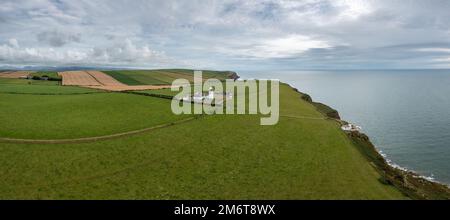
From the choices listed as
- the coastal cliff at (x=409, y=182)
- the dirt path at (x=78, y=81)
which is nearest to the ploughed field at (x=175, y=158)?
the coastal cliff at (x=409, y=182)

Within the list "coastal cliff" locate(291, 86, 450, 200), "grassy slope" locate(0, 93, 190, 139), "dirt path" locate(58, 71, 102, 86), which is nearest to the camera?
"coastal cliff" locate(291, 86, 450, 200)

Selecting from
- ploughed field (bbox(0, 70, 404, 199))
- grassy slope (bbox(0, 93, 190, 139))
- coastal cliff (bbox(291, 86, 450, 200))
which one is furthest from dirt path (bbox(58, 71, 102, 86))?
coastal cliff (bbox(291, 86, 450, 200))

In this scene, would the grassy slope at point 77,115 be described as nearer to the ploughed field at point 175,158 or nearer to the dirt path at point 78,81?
the ploughed field at point 175,158

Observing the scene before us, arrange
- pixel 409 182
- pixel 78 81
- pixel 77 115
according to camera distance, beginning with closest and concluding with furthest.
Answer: pixel 409 182 < pixel 77 115 < pixel 78 81

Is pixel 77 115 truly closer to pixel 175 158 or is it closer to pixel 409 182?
pixel 175 158

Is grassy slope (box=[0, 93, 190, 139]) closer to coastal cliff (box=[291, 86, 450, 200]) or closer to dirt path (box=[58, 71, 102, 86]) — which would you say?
coastal cliff (box=[291, 86, 450, 200])

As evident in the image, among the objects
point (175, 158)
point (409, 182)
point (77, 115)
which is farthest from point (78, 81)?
point (409, 182)
